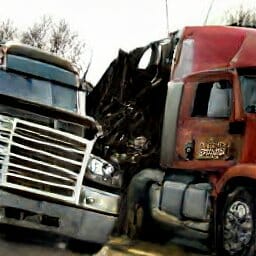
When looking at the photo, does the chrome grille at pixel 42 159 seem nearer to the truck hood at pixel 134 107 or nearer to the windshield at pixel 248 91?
the windshield at pixel 248 91

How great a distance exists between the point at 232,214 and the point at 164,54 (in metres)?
4.18

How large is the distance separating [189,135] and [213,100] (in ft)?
2.40

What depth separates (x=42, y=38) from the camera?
59594mm

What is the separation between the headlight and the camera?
818 cm

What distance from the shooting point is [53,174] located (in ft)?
25.8

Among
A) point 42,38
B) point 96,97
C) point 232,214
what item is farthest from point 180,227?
point 42,38

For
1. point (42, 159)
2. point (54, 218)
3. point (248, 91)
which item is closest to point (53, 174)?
point (42, 159)

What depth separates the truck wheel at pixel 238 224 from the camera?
9.09 m

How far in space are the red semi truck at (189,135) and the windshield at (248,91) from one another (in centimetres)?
1

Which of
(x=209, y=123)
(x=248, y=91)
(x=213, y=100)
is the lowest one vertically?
(x=209, y=123)

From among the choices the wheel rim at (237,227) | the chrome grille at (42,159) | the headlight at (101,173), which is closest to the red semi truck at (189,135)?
the wheel rim at (237,227)

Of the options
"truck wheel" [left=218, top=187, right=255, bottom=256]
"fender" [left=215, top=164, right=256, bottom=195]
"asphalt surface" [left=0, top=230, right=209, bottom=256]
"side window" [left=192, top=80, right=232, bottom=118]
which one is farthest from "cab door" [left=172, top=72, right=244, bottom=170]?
"asphalt surface" [left=0, top=230, right=209, bottom=256]

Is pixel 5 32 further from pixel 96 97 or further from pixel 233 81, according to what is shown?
pixel 233 81

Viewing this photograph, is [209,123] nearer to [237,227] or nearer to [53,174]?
[237,227]
